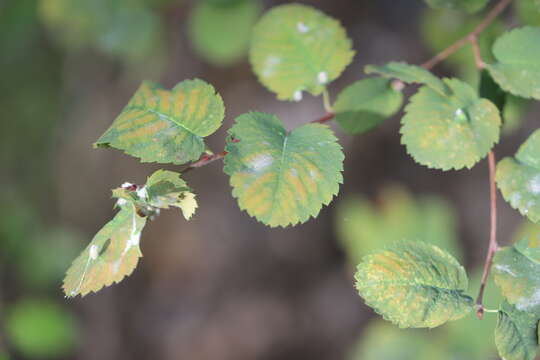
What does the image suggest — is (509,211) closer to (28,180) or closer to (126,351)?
(126,351)

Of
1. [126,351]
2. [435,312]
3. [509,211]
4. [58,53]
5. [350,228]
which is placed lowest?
[126,351]

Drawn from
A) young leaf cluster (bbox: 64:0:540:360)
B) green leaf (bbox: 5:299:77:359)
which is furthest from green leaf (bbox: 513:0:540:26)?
green leaf (bbox: 5:299:77:359)

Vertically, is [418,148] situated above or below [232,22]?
above

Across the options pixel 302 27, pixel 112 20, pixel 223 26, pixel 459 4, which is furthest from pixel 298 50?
pixel 112 20

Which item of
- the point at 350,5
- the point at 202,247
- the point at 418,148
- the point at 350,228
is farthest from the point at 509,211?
the point at 418,148

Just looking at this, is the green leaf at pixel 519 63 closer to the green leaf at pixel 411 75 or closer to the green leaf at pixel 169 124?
the green leaf at pixel 411 75

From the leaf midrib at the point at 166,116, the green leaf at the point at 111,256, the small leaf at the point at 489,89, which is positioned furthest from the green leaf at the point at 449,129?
the green leaf at the point at 111,256

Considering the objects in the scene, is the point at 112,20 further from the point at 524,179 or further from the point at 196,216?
the point at 524,179
